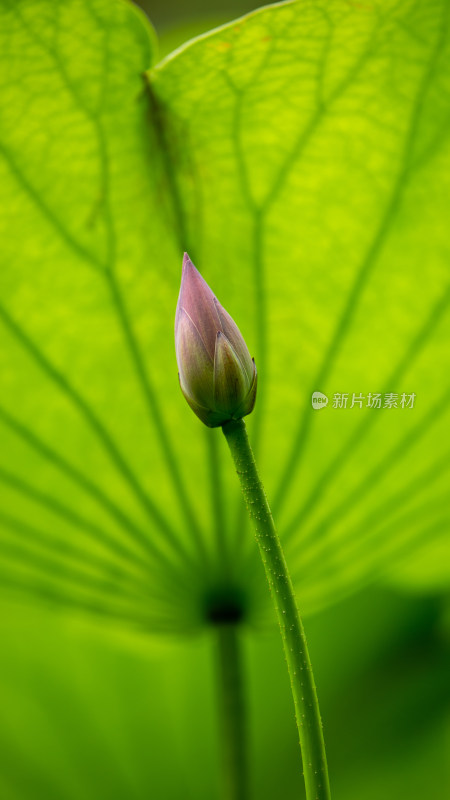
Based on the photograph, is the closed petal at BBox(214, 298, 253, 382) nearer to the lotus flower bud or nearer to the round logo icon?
the lotus flower bud

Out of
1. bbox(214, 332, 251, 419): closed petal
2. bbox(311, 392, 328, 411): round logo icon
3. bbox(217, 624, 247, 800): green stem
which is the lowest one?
bbox(217, 624, 247, 800): green stem

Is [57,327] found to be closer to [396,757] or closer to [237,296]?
[237,296]

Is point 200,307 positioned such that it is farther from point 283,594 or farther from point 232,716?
point 232,716

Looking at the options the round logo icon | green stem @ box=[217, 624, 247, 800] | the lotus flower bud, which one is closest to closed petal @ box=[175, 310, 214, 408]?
the lotus flower bud

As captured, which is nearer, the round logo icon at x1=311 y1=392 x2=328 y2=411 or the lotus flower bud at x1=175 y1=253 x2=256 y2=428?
the lotus flower bud at x1=175 y1=253 x2=256 y2=428

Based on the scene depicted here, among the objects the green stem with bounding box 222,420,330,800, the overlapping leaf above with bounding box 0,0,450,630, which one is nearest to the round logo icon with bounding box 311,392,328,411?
the overlapping leaf above with bounding box 0,0,450,630

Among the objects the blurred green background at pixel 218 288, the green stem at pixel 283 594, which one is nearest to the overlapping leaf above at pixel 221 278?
the blurred green background at pixel 218 288

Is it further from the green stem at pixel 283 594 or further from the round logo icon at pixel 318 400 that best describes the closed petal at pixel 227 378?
the round logo icon at pixel 318 400

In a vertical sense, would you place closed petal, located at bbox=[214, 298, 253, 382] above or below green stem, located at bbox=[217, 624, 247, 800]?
above

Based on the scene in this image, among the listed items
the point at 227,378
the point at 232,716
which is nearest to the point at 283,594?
the point at 227,378
